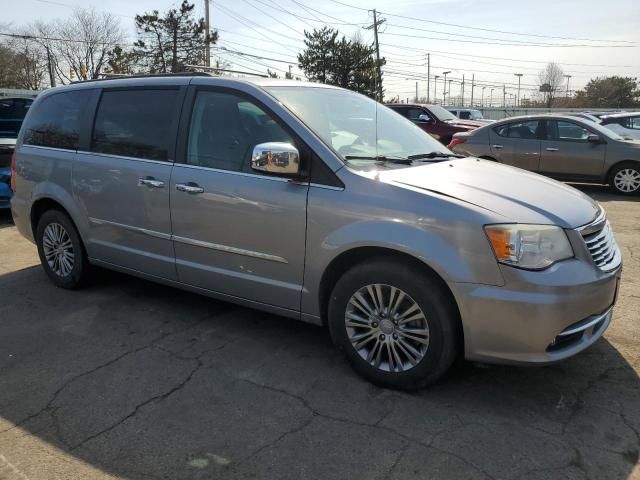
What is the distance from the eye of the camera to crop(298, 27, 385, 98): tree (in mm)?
38094

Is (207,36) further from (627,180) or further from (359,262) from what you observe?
(359,262)

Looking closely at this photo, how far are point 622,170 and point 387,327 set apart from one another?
854 centimetres

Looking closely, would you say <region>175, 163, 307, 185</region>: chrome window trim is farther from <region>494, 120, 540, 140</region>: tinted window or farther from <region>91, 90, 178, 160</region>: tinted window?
<region>494, 120, 540, 140</region>: tinted window

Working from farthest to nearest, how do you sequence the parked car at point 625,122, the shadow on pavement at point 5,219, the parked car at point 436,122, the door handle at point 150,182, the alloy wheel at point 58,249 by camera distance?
1. the parked car at point 436,122
2. the parked car at point 625,122
3. the shadow on pavement at point 5,219
4. the alloy wheel at point 58,249
5. the door handle at point 150,182

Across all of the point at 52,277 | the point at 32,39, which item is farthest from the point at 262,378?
the point at 32,39

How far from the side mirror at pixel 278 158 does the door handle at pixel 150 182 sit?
3.39ft

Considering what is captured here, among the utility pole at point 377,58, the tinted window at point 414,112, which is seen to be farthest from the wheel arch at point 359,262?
the utility pole at point 377,58

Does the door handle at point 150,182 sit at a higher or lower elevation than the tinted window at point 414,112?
lower

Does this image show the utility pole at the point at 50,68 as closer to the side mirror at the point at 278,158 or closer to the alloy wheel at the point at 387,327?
the side mirror at the point at 278,158

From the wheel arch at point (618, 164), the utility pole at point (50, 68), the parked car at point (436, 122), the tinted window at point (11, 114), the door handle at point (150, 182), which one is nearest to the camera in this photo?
the door handle at point (150, 182)

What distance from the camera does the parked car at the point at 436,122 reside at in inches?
608

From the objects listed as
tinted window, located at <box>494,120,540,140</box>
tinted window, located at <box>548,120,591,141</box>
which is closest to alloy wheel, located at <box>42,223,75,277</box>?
tinted window, located at <box>494,120,540,140</box>

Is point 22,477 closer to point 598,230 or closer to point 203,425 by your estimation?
point 203,425

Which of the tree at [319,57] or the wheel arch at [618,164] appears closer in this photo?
the wheel arch at [618,164]
